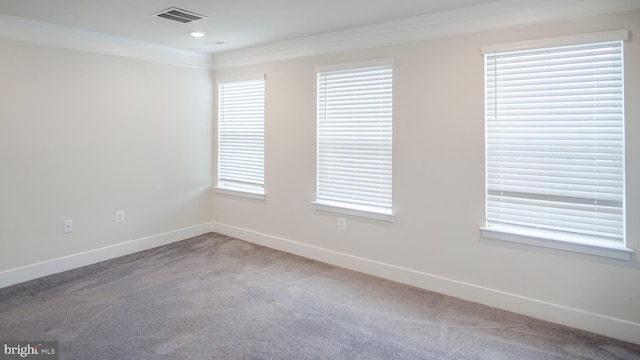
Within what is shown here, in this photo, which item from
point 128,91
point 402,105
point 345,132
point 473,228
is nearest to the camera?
point 473,228

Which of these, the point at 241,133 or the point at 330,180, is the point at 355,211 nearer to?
the point at 330,180

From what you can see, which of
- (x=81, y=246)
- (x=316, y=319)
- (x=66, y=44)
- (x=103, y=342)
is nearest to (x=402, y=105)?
(x=316, y=319)

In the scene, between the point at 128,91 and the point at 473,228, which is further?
the point at 128,91

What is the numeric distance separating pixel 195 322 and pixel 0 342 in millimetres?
1219

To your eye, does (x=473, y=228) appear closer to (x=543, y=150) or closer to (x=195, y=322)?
(x=543, y=150)

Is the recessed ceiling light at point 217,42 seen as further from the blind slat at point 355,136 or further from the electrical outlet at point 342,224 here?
the electrical outlet at point 342,224

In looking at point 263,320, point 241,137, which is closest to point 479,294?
point 263,320

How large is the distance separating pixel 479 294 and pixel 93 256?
381 centimetres

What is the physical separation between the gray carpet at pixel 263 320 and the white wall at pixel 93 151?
44 cm

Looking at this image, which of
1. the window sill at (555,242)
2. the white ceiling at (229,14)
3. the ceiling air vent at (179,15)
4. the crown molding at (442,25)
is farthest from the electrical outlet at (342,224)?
the ceiling air vent at (179,15)

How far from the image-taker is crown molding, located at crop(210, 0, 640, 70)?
8.54 ft

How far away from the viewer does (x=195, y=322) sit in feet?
8.98

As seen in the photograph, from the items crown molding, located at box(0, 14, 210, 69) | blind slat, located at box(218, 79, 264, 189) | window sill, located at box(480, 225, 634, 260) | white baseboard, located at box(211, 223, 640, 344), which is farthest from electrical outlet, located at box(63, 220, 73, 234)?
window sill, located at box(480, 225, 634, 260)

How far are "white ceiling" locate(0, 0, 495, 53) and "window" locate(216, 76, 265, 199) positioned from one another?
871 millimetres
